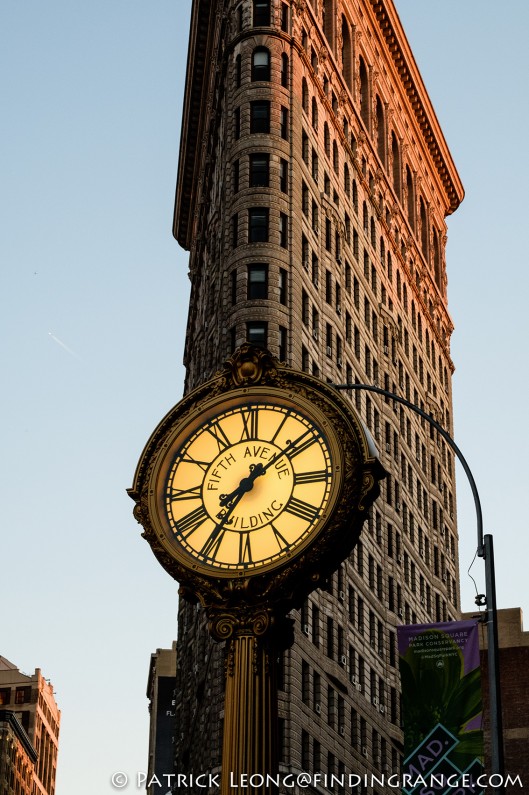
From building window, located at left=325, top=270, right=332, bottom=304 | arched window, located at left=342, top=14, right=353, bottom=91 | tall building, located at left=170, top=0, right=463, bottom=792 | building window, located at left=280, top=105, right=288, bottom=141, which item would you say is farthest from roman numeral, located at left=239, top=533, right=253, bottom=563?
arched window, located at left=342, top=14, right=353, bottom=91

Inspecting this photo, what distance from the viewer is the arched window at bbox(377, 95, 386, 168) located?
97188 mm

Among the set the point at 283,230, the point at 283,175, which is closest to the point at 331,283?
the point at 283,230

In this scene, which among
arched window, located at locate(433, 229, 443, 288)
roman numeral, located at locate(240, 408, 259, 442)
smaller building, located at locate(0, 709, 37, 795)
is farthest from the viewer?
smaller building, located at locate(0, 709, 37, 795)

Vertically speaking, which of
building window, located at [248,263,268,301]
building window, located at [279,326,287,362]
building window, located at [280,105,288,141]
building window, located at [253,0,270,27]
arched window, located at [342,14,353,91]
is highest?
arched window, located at [342,14,353,91]

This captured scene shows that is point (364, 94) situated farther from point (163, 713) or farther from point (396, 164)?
point (163, 713)

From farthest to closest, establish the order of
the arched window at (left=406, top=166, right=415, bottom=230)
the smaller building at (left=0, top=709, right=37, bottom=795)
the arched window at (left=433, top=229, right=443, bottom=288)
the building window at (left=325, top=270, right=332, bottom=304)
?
the smaller building at (left=0, top=709, right=37, bottom=795)
the arched window at (left=433, top=229, right=443, bottom=288)
the arched window at (left=406, top=166, right=415, bottom=230)
the building window at (left=325, top=270, right=332, bottom=304)

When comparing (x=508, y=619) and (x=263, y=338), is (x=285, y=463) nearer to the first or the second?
(x=263, y=338)

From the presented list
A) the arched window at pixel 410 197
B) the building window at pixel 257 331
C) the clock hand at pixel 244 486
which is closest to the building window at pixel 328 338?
the building window at pixel 257 331

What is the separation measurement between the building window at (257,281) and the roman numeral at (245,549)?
195 ft

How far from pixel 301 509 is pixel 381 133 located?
304ft

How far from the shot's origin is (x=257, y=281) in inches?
2650

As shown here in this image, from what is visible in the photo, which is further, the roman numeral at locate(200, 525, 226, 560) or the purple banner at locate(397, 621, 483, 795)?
the purple banner at locate(397, 621, 483, 795)

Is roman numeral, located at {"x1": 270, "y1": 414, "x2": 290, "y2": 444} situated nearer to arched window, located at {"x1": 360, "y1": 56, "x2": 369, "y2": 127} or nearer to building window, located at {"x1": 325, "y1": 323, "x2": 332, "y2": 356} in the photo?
building window, located at {"x1": 325, "y1": 323, "x2": 332, "y2": 356}

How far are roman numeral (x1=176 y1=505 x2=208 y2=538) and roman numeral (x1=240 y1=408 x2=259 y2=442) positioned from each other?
0.45m
